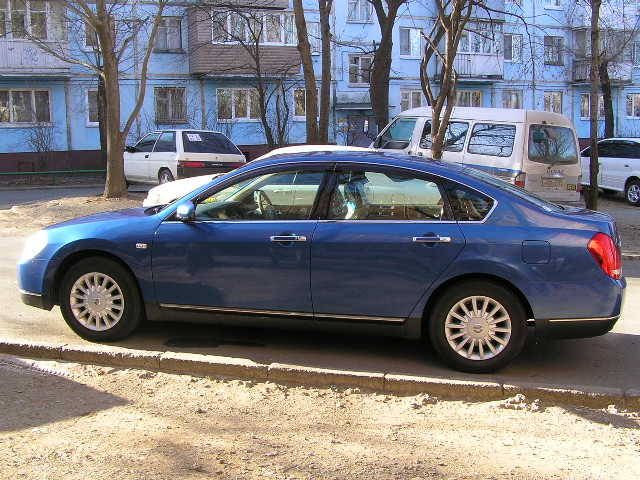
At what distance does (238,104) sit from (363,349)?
27790 millimetres

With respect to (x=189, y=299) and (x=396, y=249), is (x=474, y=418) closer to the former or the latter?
(x=396, y=249)

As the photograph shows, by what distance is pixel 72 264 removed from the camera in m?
5.70

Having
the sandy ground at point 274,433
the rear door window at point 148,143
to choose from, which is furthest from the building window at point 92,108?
the sandy ground at point 274,433

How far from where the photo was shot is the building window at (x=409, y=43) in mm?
35125

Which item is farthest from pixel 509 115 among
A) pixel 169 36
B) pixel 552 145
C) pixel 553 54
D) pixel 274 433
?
pixel 553 54

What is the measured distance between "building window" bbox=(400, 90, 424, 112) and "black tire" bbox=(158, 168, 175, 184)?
782 inches

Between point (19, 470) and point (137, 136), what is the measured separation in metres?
28.3

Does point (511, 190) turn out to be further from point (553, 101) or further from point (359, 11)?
point (553, 101)

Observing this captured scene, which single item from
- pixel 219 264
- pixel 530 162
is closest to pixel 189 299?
pixel 219 264

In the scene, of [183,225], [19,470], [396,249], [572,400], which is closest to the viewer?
[19,470]

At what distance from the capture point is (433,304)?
5.15m

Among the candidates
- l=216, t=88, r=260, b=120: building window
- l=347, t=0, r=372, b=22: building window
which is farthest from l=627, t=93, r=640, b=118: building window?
l=216, t=88, r=260, b=120: building window

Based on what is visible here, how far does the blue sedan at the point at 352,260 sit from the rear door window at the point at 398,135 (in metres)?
8.16

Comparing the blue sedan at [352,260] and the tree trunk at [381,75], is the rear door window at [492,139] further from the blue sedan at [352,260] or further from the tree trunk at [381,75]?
the tree trunk at [381,75]
